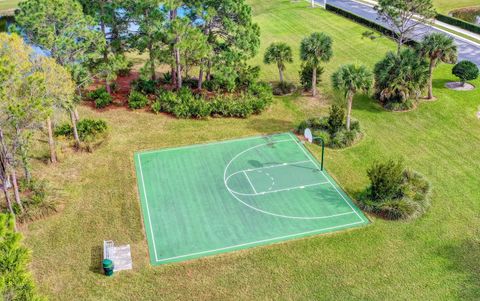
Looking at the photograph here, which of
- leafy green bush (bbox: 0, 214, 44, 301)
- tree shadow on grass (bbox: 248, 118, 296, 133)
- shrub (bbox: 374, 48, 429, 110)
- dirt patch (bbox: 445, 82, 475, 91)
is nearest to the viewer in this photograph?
leafy green bush (bbox: 0, 214, 44, 301)

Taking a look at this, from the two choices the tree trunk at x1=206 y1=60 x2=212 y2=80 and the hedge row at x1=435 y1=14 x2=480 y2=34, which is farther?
the hedge row at x1=435 y1=14 x2=480 y2=34

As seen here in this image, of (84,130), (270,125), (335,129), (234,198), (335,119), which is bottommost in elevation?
(234,198)

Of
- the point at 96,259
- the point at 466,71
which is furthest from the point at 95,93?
the point at 466,71

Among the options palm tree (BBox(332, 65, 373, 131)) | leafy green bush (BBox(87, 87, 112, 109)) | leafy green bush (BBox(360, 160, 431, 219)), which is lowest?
leafy green bush (BBox(360, 160, 431, 219))

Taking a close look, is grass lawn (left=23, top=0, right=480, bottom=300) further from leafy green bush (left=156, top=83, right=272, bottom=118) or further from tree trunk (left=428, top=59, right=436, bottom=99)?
tree trunk (left=428, top=59, right=436, bottom=99)

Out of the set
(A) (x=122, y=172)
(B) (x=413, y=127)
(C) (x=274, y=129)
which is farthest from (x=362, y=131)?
(A) (x=122, y=172)

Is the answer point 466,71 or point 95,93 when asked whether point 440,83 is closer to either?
point 466,71

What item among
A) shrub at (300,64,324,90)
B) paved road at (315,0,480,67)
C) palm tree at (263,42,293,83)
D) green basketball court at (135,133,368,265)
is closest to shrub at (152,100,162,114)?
green basketball court at (135,133,368,265)
